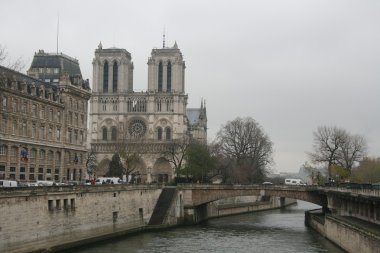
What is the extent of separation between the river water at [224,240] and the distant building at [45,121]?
1589cm

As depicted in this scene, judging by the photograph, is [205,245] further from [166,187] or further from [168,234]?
[166,187]

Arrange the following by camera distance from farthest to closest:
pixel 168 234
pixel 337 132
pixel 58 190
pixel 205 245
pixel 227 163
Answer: pixel 227 163, pixel 337 132, pixel 168 234, pixel 205 245, pixel 58 190

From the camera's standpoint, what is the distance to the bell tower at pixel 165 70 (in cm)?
13451

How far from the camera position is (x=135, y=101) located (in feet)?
448

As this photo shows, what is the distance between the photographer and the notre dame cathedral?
13300 cm

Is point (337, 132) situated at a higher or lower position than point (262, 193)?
higher

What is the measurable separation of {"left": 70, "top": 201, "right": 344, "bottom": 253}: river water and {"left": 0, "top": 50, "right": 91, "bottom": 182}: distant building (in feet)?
52.1

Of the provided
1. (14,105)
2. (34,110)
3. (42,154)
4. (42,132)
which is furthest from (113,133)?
(14,105)

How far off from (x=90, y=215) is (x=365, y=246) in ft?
79.1

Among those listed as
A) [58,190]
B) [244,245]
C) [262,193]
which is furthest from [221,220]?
[58,190]

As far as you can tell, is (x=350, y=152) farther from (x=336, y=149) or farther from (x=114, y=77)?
(x=114, y=77)

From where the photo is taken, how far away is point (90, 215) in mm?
52219

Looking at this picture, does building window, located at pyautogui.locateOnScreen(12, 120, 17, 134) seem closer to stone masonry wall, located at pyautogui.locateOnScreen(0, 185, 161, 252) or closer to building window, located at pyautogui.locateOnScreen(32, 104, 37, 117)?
building window, located at pyautogui.locateOnScreen(32, 104, 37, 117)

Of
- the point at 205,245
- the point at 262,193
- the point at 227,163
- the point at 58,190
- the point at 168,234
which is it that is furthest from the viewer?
the point at 227,163
